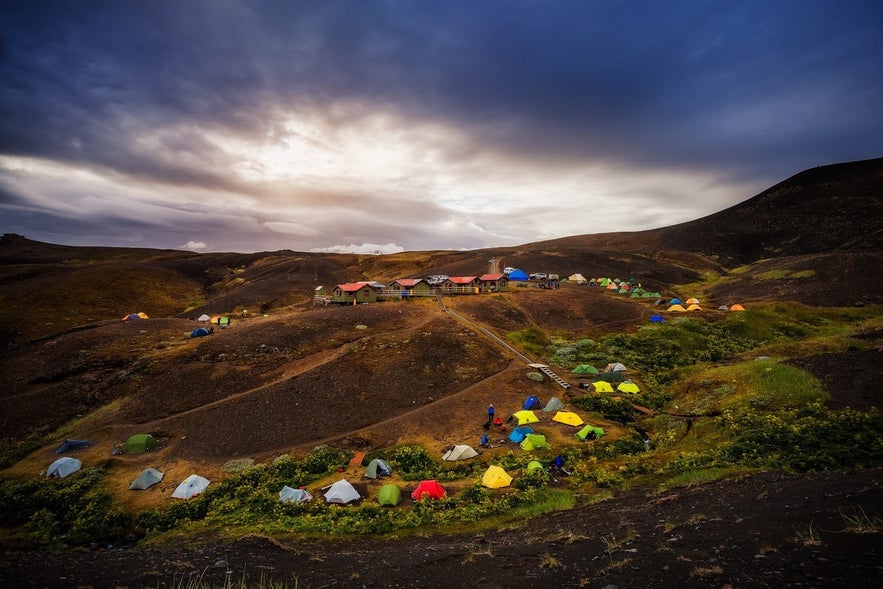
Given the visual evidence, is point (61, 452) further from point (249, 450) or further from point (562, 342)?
point (562, 342)

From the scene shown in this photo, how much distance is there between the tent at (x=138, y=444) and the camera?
103 ft

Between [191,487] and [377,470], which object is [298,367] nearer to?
[191,487]

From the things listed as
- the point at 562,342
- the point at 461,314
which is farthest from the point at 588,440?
the point at 461,314

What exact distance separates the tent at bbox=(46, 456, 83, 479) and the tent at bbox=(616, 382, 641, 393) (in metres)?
47.4

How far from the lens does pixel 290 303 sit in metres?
98.5

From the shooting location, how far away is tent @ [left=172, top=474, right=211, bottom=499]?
25.4 m

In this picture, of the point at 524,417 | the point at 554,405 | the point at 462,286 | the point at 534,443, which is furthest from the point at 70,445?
the point at 462,286

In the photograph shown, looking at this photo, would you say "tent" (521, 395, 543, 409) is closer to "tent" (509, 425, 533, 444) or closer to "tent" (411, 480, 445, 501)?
"tent" (509, 425, 533, 444)

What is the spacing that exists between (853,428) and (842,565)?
Answer: 17612 mm

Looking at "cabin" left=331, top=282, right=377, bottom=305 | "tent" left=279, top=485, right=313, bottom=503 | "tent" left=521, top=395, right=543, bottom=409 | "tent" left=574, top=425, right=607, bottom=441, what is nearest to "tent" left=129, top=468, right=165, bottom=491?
"tent" left=279, top=485, right=313, bottom=503

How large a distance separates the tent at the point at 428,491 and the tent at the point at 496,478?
285 centimetres

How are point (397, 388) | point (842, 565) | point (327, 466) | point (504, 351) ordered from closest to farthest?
point (842, 565), point (327, 466), point (397, 388), point (504, 351)

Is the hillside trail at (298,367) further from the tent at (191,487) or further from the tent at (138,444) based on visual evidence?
the tent at (191,487)

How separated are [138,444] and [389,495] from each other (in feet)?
77.3
